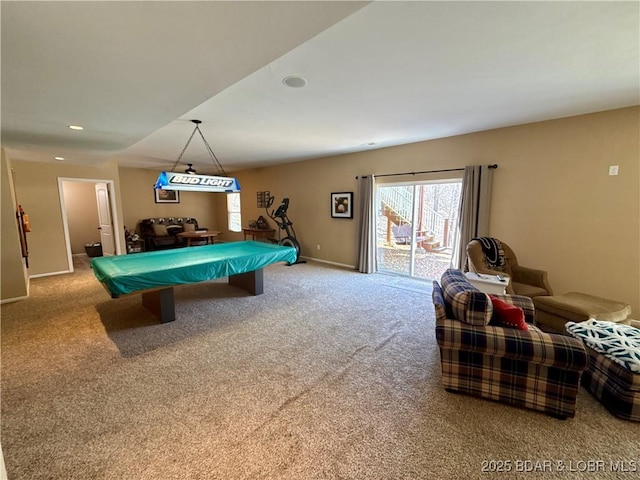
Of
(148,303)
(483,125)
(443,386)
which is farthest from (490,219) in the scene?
(148,303)

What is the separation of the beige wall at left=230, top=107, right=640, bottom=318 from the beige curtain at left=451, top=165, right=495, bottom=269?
0.13 metres

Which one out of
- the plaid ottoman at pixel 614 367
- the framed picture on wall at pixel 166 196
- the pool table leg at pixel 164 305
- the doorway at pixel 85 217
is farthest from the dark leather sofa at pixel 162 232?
the plaid ottoman at pixel 614 367

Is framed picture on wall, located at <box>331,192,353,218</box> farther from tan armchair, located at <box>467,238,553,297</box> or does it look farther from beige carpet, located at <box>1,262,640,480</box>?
beige carpet, located at <box>1,262,640,480</box>

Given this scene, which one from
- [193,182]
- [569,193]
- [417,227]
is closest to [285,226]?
[417,227]

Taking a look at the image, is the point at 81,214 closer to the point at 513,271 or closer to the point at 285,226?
the point at 285,226

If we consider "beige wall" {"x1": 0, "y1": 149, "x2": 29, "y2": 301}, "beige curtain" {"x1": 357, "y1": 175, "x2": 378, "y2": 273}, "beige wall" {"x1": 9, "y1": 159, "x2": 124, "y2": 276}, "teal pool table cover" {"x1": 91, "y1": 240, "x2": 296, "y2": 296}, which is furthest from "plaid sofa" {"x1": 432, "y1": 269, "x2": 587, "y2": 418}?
"beige wall" {"x1": 9, "y1": 159, "x2": 124, "y2": 276}

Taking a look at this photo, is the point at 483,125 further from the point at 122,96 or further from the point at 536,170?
the point at 122,96

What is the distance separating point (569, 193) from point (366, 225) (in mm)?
3071

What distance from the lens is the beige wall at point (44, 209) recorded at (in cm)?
525

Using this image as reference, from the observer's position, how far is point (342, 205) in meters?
6.03

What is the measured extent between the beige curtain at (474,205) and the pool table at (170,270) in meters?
2.74

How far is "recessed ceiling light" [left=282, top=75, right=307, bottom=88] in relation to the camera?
7.59 feet

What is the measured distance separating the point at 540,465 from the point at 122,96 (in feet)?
12.5

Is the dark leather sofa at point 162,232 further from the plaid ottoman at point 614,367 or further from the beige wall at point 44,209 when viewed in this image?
the plaid ottoman at point 614,367
